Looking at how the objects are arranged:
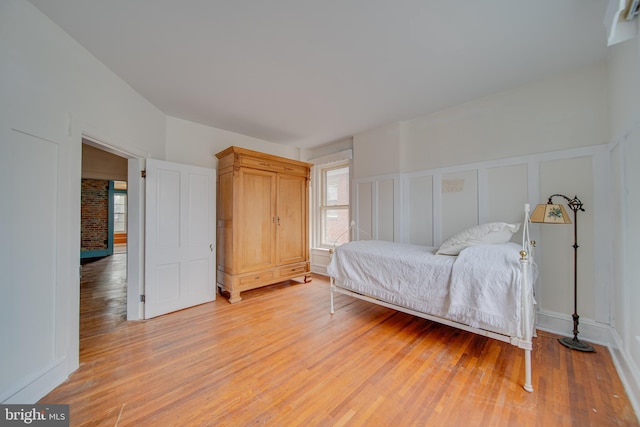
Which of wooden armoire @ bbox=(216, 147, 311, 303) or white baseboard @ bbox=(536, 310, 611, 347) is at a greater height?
wooden armoire @ bbox=(216, 147, 311, 303)

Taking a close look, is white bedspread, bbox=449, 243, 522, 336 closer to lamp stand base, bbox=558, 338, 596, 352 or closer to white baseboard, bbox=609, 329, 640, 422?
white baseboard, bbox=609, 329, 640, 422

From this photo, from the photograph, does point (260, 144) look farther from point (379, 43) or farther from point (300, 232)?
point (379, 43)

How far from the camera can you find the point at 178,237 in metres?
3.11

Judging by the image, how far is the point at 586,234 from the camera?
2.33 metres

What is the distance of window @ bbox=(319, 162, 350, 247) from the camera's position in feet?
15.4

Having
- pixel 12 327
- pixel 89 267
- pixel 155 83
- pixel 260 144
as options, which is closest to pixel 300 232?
pixel 260 144

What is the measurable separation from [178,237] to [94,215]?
21.5 feet

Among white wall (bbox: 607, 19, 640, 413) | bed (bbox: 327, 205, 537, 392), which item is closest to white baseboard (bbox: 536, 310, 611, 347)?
white wall (bbox: 607, 19, 640, 413)

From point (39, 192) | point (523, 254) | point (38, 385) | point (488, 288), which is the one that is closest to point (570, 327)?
point (488, 288)

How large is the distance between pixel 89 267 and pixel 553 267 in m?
8.94

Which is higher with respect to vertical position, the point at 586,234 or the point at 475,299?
the point at 586,234

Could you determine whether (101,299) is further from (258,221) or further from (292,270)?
(292,270)

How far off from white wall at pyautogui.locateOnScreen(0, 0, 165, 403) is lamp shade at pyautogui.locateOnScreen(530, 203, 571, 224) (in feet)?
13.5

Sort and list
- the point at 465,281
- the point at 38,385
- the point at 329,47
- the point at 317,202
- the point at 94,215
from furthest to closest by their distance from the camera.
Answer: the point at 94,215 < the point at 317,202 < the point at 329,47 < the point at 465,281 < the point at 38,385
